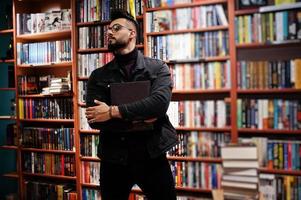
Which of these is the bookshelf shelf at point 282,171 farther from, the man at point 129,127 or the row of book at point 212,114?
the man at point 129,127

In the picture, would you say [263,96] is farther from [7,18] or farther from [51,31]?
[7,18]

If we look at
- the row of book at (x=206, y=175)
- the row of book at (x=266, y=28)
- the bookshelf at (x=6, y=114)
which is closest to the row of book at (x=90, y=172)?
the bookshelf at (x=6, y=114)

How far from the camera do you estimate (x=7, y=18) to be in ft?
9.36

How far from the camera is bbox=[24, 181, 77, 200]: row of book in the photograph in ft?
8.50

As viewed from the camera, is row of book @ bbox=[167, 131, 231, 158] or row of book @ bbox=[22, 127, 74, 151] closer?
row of book @ bbox=[167, 131, 231, 158]

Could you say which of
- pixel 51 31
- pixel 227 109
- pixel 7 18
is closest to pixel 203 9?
pixel 227 109

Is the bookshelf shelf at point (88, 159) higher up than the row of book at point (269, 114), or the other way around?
the row of book at point (269, 114)

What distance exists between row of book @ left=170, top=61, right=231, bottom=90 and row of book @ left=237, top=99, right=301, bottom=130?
0.10m

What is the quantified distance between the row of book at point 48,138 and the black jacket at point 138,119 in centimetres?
106

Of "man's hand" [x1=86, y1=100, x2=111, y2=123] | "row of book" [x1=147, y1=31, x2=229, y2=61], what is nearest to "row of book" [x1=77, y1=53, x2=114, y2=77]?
"man's hand" [x1=86, y1=100, x2=111, y2=123]

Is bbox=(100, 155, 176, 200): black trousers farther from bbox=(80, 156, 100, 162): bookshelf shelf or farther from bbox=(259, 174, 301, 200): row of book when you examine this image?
bbox=(80, 156, 100, 162): bookshelf shelf

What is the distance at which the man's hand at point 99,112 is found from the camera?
1.48 meters

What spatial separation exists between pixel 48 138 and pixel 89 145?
0.44 metres

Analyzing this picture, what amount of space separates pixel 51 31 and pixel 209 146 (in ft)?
6.70
